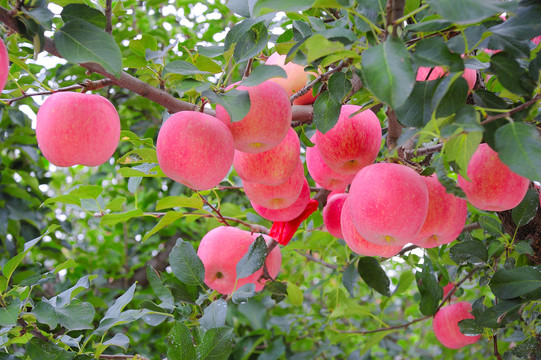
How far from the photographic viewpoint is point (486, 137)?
64 centimetres

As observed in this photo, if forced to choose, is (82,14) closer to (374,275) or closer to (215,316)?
(215,316)

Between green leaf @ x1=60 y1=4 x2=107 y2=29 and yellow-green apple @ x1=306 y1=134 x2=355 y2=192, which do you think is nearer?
green leaf @ x1=60 y1=4 x2=107 y2=29

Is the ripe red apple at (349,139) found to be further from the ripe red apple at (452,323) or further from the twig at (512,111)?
the ripe red apple at (452,323)

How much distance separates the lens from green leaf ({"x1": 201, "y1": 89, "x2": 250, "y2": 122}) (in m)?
0.66

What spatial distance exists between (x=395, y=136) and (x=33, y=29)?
0.59 m

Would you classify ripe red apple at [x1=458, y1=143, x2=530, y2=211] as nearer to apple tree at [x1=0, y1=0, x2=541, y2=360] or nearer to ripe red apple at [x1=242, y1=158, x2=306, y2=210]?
apple tree at [x1=0, y1=0, x2=541, y2=360]

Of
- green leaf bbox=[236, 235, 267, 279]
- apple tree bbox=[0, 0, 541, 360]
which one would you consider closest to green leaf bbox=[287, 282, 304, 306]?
apple tree bbox=[0, 0, 541, 360]

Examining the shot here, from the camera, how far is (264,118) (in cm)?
77

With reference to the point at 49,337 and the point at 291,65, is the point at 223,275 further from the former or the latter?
the point at 291,65

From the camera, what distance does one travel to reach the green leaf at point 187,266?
1.00 meters

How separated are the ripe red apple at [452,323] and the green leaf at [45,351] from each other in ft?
3.08

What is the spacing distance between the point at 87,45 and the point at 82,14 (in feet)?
0.22

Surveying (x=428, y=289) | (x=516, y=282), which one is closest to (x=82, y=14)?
(x=516, y=282)

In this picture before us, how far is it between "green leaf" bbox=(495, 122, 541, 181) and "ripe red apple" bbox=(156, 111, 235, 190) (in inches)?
15.7
